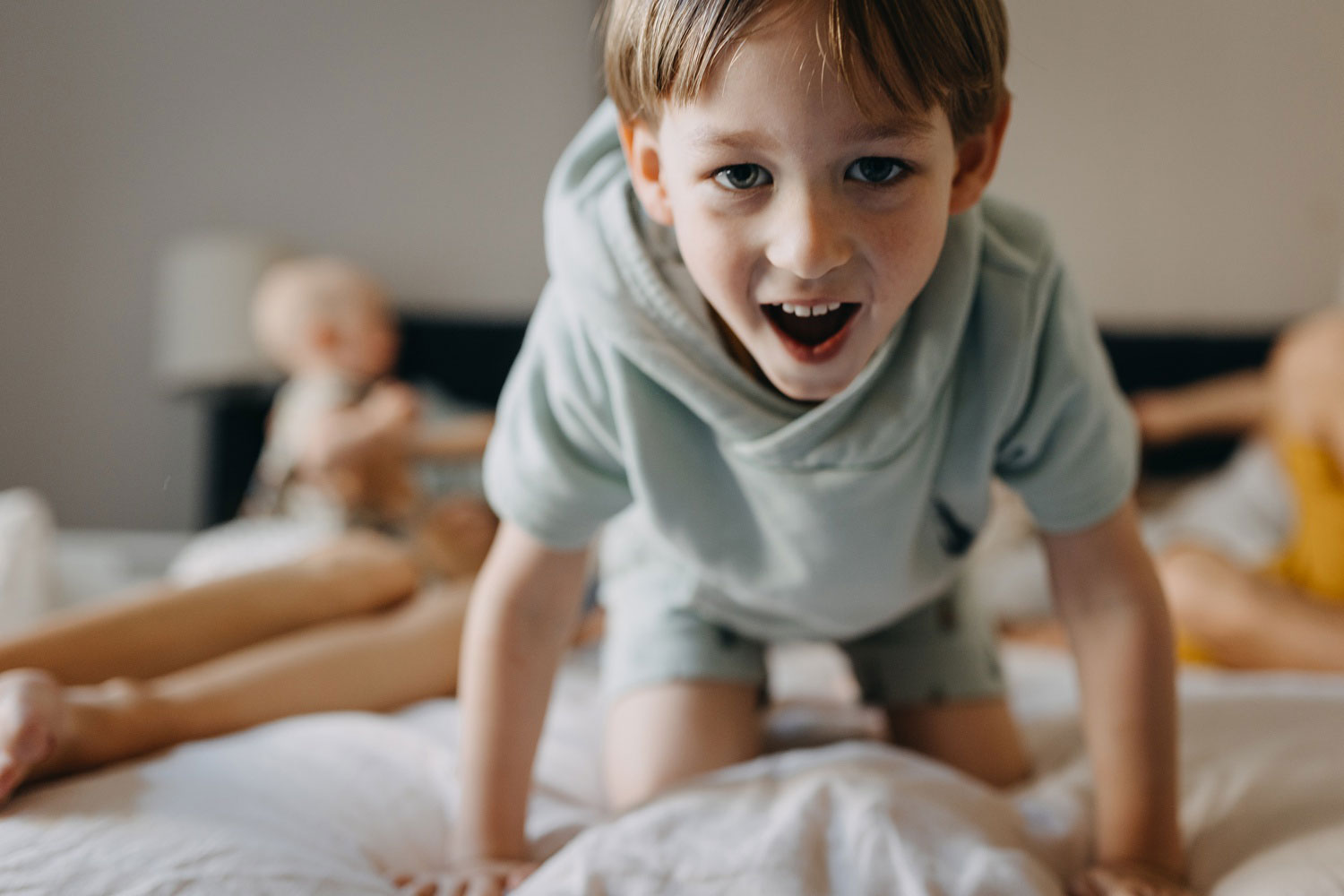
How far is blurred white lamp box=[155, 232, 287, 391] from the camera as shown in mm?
1772

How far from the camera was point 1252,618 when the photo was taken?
881 millimetres

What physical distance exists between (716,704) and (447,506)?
2.46 ft

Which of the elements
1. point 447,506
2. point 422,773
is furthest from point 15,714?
point 447,506

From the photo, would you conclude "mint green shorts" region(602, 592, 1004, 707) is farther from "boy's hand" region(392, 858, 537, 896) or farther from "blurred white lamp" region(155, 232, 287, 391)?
"blurred white lamp" region(155, 232, 287, 391)

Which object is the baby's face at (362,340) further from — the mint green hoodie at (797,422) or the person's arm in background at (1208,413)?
the person's arm in background at (1208,413)

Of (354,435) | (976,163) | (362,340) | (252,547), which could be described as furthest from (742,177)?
(362,340)

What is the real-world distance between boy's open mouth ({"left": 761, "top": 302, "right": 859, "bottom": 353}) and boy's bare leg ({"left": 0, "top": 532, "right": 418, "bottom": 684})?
530mm

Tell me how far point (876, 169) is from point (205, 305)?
1640mm

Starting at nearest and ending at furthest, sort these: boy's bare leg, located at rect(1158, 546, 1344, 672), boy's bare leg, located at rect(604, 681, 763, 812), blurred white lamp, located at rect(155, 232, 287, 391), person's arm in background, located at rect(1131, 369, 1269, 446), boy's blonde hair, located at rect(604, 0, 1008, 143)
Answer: boy's blonde hair, located at rect(604, 0, 1008, 143) < boy's bare leg, located at rect(604, 681, 763, 812) < boy's bare leg, located at rect(1158, 546, 1344, 672) < person's arm in background, located at rect(1131, 369, 1269, 446) < blurred white lamp, located at rect(155, 232, 287, 391)

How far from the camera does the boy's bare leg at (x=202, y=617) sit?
0.70 metres

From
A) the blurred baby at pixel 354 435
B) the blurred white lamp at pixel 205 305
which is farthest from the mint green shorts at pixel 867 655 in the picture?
the blurred white lamp at pixel 205 305

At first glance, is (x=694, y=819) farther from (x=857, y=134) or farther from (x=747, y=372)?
(x=857, y=134)

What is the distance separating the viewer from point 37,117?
3.00 feet

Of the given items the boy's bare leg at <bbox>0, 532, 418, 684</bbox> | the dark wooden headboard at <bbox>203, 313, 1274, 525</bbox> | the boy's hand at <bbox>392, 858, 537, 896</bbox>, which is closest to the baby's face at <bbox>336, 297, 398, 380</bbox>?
the dark wooden headboard at <bbox>203, 313, 1274, 525</bbox>
